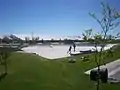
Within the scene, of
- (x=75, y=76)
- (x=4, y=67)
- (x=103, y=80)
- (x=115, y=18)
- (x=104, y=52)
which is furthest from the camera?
(x=4, y=67)

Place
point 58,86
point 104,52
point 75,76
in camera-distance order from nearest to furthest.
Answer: point 104,52, point 58,86, point 75,76

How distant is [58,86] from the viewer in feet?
81.4

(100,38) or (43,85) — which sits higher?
(100,38)

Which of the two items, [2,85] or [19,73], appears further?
[19,73]

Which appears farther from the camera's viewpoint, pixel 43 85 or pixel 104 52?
pixel 43 85

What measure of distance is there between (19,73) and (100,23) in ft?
49.3

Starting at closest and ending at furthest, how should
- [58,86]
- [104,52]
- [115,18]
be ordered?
[115,18] → [104,52] → [58,86]

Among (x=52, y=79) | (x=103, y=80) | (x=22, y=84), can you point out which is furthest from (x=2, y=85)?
(x=103, y=80)

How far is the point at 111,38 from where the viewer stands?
20359mm

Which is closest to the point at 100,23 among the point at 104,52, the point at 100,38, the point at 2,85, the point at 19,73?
the point at 100,38

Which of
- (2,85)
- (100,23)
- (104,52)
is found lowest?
(2,85)

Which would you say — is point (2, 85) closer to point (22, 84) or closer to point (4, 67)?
point (22, 84)

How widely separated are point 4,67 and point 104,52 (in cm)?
1858

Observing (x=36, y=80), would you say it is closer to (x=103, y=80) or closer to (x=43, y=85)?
(x=43, y=85)
